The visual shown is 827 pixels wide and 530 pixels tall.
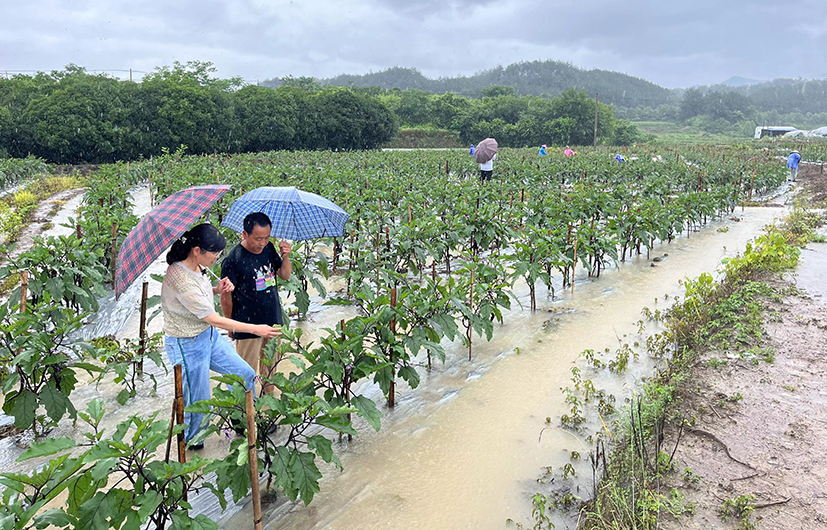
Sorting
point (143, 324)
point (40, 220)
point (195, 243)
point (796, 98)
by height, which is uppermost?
point (796, 98)

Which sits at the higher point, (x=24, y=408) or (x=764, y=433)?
(x=24, y=408)

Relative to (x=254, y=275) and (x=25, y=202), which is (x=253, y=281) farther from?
(x=25, y=202)

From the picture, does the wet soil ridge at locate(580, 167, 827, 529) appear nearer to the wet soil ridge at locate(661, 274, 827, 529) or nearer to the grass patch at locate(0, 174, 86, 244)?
the wet soil ridge at locate(661, 274, 827, 529)

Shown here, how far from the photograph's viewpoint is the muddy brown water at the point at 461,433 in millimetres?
3207

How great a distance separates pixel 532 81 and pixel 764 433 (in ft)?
446

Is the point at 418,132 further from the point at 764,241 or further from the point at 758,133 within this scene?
the point at 764,241

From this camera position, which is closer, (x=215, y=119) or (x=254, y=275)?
(x=254, y=275)

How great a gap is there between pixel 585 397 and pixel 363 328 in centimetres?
212

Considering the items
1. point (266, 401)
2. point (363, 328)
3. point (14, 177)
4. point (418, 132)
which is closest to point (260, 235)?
point (363, 328)

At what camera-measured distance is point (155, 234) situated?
118 inches

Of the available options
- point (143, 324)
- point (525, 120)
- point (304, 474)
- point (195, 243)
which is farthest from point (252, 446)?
point (525, 120)

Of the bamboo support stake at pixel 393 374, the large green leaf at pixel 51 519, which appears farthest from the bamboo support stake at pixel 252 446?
the bamboo support stake at pixel 393 374

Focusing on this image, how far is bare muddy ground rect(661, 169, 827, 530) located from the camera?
9.98 ft

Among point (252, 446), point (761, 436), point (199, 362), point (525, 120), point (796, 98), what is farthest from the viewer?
point (796, 98)
